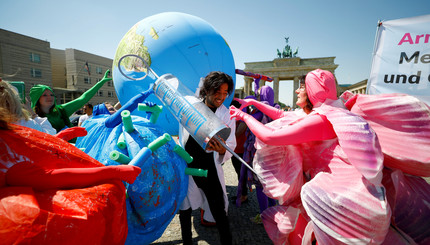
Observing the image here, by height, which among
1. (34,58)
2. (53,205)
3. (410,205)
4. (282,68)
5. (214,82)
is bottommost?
(282,68)

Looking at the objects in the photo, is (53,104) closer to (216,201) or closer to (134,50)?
(134,50)

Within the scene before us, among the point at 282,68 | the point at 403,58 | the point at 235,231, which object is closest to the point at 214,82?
the point at 235,231

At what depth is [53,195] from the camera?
0.90 meters

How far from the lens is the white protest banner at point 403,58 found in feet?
12.1

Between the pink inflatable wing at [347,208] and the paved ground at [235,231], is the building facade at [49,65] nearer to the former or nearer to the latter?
the paved ground at [235,231]

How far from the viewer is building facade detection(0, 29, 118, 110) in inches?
881

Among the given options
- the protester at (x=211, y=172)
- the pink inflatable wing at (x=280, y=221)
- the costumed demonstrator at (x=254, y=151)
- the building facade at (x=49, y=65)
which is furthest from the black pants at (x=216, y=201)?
the building facade at (x=49, y=65)

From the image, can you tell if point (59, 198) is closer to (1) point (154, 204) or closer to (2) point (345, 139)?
(1) point (154, 204)

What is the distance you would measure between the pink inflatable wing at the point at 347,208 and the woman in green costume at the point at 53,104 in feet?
9.65

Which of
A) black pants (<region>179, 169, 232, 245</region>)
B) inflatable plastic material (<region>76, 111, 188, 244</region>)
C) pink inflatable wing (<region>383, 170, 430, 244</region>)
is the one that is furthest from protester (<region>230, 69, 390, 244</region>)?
inflatable plastic material (<region>76, 111, 188, 244</region>)

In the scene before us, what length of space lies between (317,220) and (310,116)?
0.69 m

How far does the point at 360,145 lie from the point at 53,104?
3948mm

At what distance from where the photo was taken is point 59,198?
901mm

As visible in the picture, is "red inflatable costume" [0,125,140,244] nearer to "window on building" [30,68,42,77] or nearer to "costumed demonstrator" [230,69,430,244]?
"costumed demonstrator" [230,69,430,244]
